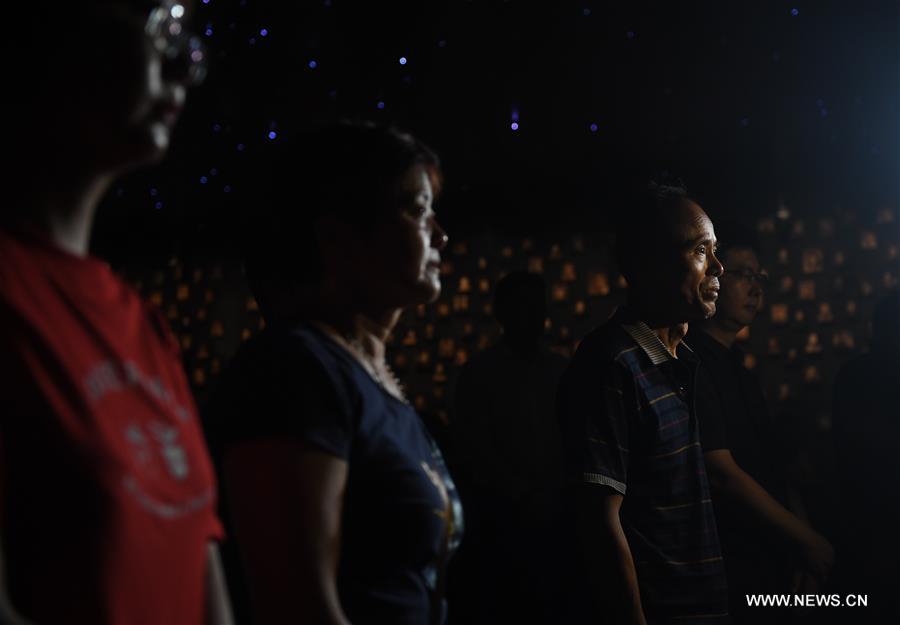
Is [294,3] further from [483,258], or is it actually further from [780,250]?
[780,250]

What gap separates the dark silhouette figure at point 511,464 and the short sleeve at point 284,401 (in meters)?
1.87

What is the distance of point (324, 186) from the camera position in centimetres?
131

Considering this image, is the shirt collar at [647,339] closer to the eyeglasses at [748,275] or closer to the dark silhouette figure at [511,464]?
the eyeglasses at [748,275]

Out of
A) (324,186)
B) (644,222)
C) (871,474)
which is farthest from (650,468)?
(871,474)

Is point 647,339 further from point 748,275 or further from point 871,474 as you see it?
point 871,474

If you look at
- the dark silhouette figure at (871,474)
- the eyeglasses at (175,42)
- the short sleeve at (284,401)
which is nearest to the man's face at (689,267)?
the short sleeve at (284,401)

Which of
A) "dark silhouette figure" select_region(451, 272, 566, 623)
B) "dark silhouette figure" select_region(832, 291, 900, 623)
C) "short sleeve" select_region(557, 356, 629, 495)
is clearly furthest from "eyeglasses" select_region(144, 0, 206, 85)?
"dark silhouette figure" select_region(832, 291, 900, 623)

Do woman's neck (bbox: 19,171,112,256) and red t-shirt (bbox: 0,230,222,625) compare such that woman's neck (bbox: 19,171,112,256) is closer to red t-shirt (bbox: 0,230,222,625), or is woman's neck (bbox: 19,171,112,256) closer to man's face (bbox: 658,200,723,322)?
red t-shirt (bbox: 0,230,222,625)

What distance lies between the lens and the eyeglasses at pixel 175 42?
78cm

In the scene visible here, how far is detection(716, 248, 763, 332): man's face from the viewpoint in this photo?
2592 mm

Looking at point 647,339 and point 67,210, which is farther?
point 647,339

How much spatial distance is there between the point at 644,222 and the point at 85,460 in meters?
1.53

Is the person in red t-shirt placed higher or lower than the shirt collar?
higher

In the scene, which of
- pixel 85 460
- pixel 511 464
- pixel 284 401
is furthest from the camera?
pixel 511 464
